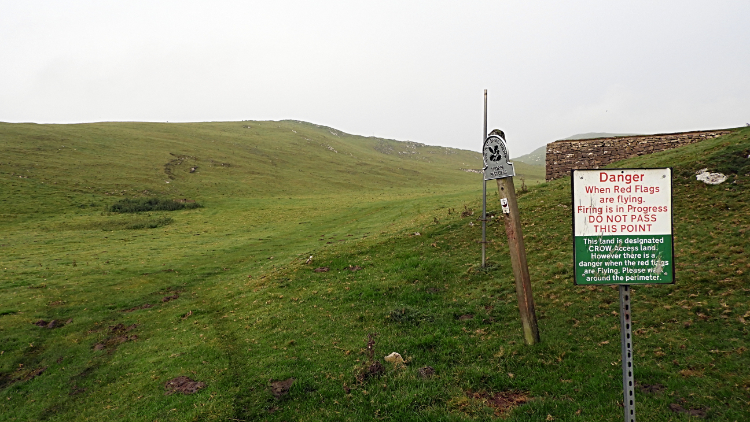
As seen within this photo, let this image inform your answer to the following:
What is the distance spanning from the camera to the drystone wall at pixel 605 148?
3070 centimetres

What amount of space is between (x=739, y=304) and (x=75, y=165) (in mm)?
94398

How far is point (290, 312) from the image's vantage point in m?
16.4

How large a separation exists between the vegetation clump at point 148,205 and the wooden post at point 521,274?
58.0m

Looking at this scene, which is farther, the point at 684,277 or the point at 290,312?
the point at 290,312

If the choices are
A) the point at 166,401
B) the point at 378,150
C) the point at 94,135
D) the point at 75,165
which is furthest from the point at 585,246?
the point at 378,150

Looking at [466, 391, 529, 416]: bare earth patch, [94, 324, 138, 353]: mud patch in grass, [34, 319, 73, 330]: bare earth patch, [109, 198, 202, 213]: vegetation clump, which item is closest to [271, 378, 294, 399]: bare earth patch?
[466, 391, 529, 416]: bare earth patch

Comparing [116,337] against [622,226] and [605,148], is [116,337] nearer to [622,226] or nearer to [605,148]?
[622,226]

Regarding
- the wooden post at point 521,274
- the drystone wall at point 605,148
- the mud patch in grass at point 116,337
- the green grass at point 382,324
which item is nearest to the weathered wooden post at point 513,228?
the wooden post at point 521,274

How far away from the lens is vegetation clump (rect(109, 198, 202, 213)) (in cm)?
5571

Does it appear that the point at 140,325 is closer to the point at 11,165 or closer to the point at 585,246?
the point at 585,246

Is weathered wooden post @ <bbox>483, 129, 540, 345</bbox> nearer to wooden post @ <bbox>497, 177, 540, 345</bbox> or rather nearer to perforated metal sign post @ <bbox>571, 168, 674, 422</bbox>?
wooden post @ <bbox>497, 177, 540, 345</bbox>

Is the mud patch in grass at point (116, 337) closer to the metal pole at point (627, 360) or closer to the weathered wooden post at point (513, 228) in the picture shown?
the weathered wooden post at point (513, 228)

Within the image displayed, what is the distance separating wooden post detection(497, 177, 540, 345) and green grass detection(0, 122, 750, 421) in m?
0.47

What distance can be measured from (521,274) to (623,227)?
4206 mm
